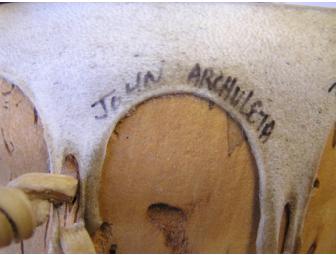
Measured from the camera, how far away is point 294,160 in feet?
2.86

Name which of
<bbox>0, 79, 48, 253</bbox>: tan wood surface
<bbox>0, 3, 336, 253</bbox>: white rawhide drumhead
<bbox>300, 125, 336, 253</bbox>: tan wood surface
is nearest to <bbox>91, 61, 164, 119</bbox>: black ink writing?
<bbox>0, 3, 336, 253</bbox>: white rawhide drumhead

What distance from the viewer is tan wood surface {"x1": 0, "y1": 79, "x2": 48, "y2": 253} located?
0.88 m

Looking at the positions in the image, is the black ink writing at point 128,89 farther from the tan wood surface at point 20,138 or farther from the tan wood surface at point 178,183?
the tan wood surface at point 20,138

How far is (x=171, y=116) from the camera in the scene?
0.83m

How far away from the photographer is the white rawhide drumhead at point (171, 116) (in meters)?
0.82

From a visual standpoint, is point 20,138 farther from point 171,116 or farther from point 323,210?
point 323,210

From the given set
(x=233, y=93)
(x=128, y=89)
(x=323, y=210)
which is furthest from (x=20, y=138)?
(x=323, y=210)

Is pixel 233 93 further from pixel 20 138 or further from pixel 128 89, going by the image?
pixel 20 138

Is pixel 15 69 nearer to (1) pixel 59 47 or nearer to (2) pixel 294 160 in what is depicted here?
(1) pixel 59 47

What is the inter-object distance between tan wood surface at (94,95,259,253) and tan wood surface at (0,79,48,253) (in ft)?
0.44

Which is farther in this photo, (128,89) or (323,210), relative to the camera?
(323,210)

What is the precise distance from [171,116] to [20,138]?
0.98 feet

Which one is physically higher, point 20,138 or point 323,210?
point 20,138

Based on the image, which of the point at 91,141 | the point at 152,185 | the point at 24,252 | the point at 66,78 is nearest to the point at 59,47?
the point at 66,78
